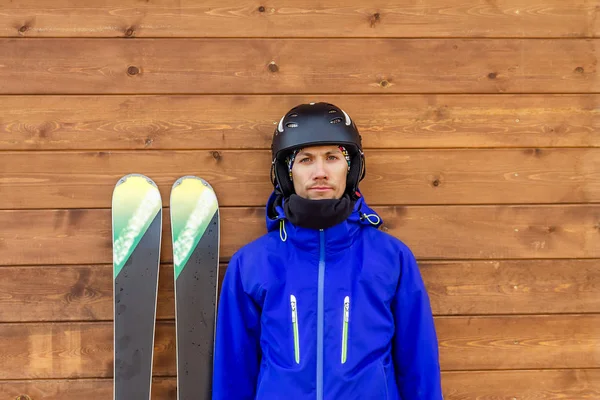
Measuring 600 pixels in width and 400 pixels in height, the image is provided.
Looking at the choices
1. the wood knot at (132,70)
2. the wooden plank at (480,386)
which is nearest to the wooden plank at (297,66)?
the wood knot at (132,70)

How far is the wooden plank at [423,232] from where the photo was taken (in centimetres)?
215

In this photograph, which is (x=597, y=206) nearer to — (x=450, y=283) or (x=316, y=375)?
(x=450, y=283)

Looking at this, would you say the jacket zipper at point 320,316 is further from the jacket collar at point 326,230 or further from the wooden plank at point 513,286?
the wooden plank at point 513,286

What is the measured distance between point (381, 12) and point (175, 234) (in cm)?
117

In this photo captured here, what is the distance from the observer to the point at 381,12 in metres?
2.18

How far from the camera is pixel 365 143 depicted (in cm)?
218

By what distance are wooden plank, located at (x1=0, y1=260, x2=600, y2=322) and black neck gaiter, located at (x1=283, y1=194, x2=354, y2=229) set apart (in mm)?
506

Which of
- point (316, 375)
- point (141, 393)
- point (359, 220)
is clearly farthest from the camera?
point (141, 393)

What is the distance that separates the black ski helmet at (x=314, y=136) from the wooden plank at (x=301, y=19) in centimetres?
40

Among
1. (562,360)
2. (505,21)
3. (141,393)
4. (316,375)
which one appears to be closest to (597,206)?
(562,360)

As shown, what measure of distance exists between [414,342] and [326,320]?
0.33 m

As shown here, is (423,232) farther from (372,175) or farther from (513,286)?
(513,286)

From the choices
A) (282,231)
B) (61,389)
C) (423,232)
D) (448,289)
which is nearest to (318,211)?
(282,231)

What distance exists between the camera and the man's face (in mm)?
1876
